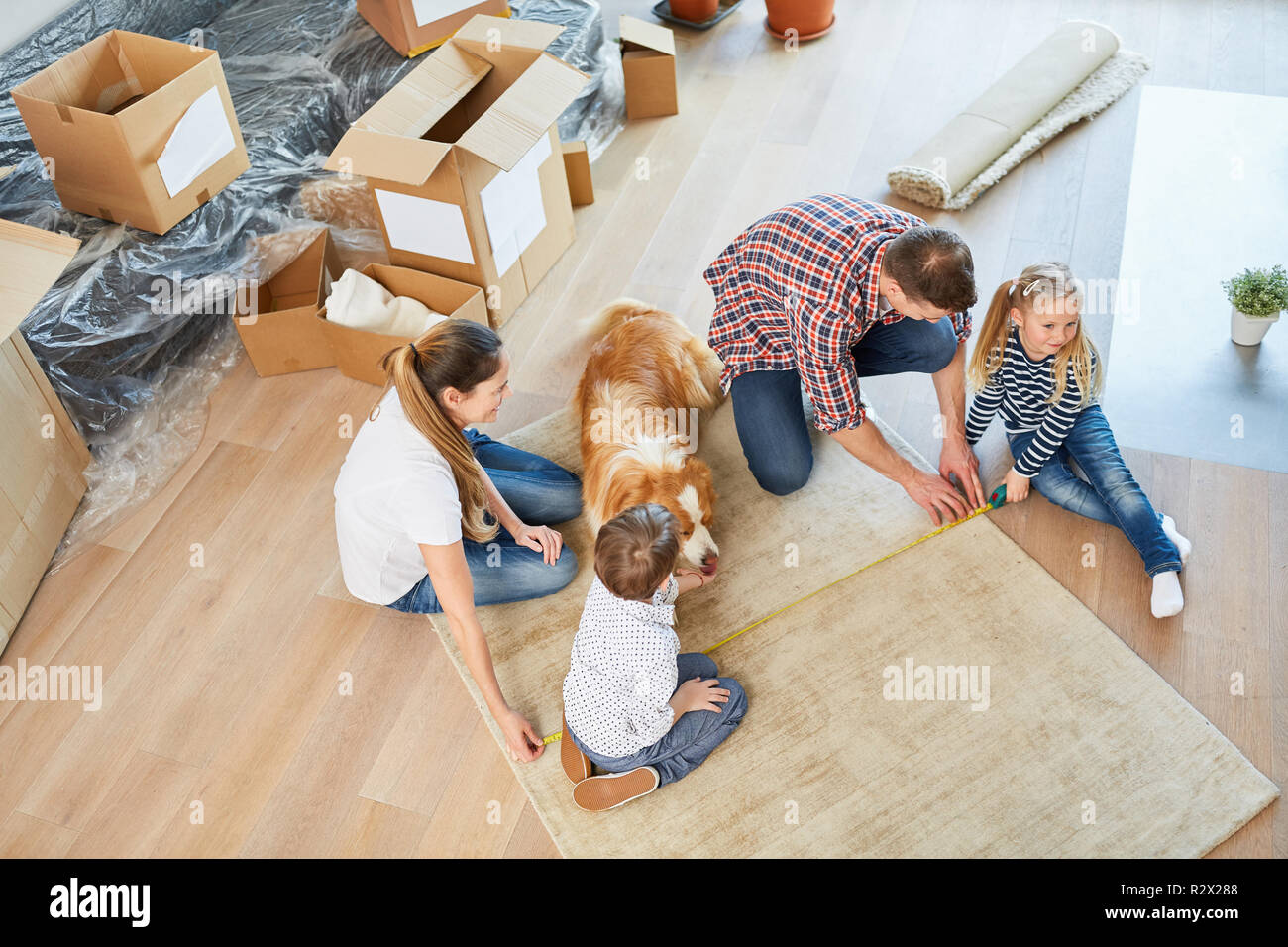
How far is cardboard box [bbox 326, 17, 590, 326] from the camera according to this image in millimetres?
2436

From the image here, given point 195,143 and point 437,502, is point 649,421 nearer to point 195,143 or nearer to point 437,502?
point 437,502

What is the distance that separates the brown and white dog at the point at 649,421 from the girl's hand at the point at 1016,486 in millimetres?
668

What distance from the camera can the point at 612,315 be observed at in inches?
103

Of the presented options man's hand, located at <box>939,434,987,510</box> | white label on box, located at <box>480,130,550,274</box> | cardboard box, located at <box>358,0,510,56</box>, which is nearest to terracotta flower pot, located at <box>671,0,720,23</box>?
cardboard box, located at <box>358,0,510,56</box>

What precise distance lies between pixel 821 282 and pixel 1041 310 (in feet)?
1.49

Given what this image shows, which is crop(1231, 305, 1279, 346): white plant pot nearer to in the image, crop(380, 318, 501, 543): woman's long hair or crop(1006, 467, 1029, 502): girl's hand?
crop(1006, 467, 1029, 502): girl's hand

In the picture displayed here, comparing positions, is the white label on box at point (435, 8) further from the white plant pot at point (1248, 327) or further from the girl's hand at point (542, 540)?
the white plant pot at point (1248, 327)

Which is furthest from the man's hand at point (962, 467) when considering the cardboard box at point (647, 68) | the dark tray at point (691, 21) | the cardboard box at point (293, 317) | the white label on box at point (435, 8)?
the dark tray at point (691, 21)

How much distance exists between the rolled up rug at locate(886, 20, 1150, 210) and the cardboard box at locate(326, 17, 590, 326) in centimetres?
112

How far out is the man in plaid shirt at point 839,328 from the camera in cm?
184

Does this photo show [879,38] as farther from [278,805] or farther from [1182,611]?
[278,805]

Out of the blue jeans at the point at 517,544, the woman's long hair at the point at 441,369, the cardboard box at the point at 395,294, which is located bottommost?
the blue jeans at the point at 517,544
